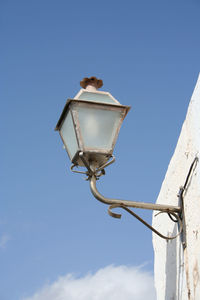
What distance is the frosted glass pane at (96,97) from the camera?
2854 millimetres

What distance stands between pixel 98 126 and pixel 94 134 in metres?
0.05

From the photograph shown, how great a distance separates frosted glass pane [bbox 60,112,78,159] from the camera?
2.75 metres

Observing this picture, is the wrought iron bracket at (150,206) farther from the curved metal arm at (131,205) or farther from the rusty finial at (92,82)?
the rusty finial at (92,82)

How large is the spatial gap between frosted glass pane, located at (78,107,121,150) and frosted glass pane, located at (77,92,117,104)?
0.11 metres

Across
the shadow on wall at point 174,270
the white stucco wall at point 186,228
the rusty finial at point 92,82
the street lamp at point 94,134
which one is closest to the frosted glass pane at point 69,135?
the street lamp at point 94,134

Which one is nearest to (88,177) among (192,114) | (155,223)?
(192,114)

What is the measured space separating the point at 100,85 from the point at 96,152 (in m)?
0.54

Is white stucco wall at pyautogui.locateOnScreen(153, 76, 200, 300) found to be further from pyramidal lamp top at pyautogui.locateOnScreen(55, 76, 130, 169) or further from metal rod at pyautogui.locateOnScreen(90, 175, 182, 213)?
pyramidal lamp top at pyautogui.locateOnScreen(55, 76, 130, 169)

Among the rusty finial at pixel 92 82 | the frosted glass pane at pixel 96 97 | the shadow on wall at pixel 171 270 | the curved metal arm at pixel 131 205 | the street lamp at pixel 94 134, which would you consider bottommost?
the shadow on wall at pixel 171 270

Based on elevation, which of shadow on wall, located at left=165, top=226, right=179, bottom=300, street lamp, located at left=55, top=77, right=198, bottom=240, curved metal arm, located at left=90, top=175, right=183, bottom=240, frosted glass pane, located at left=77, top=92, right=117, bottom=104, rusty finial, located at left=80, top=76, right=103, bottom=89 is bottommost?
shadow on wall, located at left=165, top=226, right=179, bottom=300

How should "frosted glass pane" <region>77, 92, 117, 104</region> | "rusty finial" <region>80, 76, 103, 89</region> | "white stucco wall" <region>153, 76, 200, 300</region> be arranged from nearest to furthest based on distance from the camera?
"white stucco wall" <region>153, 76, 200, 300</region> < "frosted glass pane" <region>77, 92, 117, 104</region> < "rusty finial" <region>80, 76, 103, 89</region>

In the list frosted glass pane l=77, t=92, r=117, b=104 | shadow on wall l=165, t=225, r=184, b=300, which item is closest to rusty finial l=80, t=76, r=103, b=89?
frosted glass pane l=77, t=92, r=117, b=104

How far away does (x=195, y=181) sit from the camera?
2783mm

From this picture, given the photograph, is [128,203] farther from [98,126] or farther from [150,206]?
[98,126]
